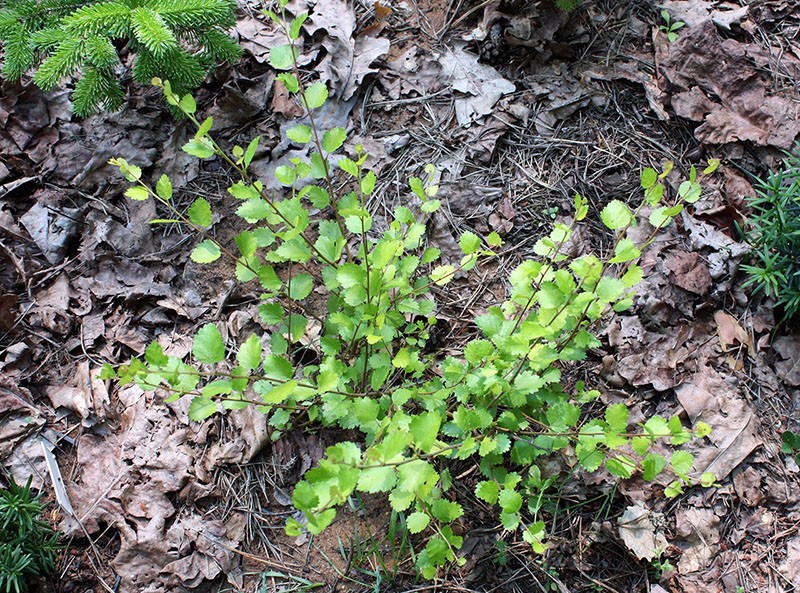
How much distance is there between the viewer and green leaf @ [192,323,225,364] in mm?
1581

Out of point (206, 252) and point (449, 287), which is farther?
point (449, 287)

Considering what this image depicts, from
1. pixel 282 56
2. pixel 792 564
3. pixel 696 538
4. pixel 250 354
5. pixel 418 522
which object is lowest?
pixel 792 564

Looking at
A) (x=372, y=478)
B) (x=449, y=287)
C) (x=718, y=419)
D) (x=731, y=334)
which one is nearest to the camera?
(x=372, y=478)

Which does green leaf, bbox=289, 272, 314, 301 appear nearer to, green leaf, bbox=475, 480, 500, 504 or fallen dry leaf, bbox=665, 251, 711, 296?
green leaf, bbox=475, 480, 500, 504

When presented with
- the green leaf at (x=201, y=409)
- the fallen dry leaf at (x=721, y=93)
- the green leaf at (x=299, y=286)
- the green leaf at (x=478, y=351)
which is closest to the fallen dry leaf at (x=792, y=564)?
the green leaf at (x=478, y=351)

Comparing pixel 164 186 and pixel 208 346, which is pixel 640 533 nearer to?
pixel 208 346

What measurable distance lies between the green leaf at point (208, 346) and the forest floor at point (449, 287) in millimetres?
813

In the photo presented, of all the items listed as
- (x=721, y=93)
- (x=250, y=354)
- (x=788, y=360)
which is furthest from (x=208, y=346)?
(x=721, y=93)

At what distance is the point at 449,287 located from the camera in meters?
2.62

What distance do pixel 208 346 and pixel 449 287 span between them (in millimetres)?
1281

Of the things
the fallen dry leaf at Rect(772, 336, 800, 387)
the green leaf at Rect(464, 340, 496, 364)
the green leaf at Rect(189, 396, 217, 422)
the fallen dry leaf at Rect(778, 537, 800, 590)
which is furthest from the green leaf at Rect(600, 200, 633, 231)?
the fallen dry leaf at Rect(778, 537, 800, 590)

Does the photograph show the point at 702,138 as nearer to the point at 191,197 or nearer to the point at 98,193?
the point at 191,197

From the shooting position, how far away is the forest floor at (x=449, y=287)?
7.07 ft

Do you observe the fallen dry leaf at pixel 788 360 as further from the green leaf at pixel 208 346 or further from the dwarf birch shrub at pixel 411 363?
the green leaf at pixel 208 346
